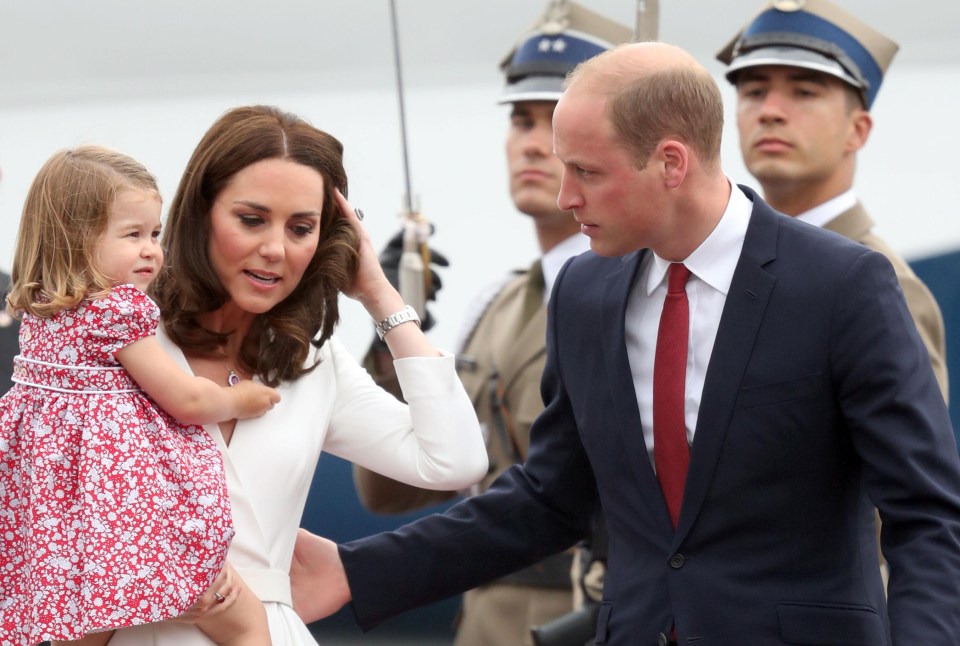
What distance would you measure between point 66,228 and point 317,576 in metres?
0.86

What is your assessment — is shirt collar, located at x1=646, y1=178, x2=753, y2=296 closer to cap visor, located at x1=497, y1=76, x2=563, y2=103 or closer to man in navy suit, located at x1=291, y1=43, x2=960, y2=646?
man in navy suit, located at x1=291, y1=43, x2=960, y2=646

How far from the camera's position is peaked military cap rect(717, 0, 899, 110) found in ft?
13.2

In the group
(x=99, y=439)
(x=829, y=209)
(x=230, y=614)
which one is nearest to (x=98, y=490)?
(x=99, y=439)

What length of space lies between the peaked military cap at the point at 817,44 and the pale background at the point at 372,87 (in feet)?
6.79

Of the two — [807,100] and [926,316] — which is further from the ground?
[807,100]

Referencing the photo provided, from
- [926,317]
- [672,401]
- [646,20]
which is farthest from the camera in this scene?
[646,20]

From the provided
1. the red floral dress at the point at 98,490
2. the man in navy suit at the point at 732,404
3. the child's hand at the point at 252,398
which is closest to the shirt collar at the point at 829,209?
the man in navy suit at the point at 732,404

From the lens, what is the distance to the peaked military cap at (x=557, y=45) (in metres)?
4.38

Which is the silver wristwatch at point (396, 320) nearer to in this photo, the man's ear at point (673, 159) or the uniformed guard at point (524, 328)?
the man's ear at point (673, 159)

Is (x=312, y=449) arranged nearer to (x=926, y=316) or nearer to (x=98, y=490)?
(x=98, y=490)

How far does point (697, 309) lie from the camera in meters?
2.65

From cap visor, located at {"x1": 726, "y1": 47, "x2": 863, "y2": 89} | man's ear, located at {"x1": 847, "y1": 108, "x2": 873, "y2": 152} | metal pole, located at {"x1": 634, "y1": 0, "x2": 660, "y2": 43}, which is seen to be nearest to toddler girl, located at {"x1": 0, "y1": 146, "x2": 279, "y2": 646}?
metal pole, located at {"x1": 634, "y1": 0, "x2": 660, "y2": 43}

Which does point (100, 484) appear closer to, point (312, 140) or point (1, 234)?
point (312, 140)

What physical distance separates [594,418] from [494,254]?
3.49 metres
